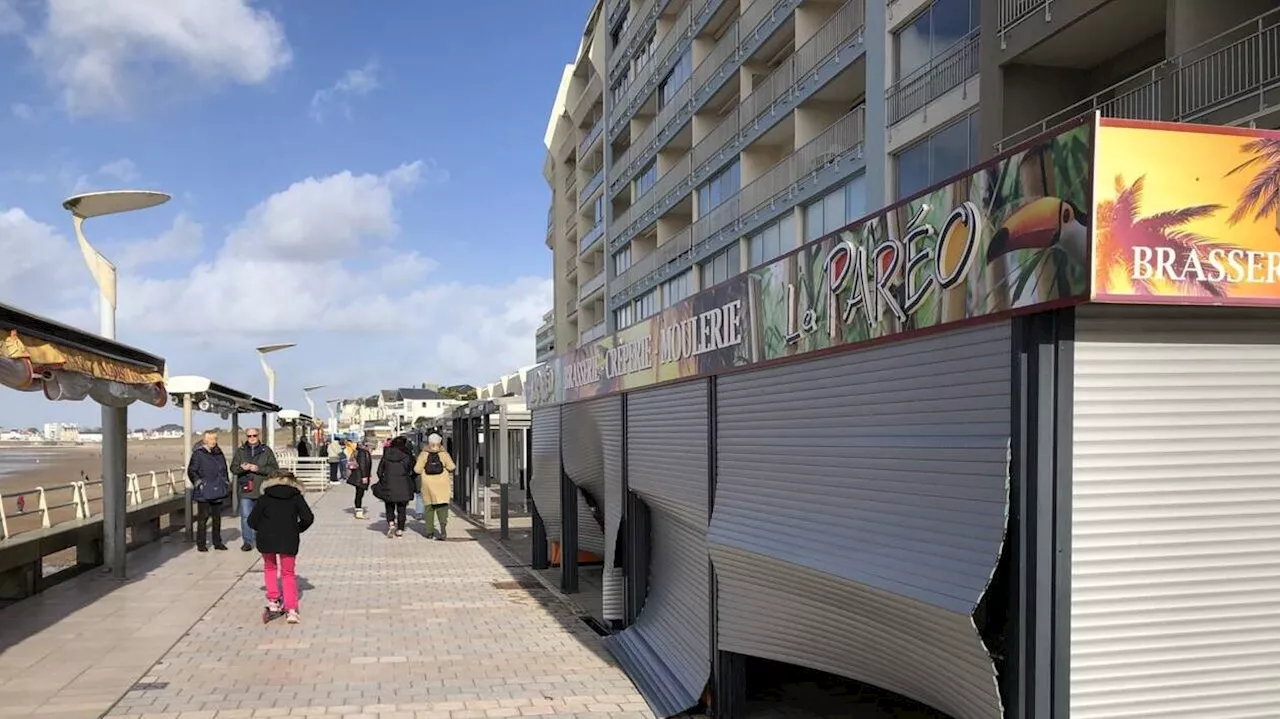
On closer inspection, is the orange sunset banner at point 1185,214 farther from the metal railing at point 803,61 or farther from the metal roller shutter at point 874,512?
the metal railing at point 803,61

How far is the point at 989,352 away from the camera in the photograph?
13.1 feet

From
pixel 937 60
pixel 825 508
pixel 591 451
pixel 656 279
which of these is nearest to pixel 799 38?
pixel 937 60

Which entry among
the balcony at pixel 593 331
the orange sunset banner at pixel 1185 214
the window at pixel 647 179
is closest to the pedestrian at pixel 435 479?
the orange sunset banner at pixel 1185 214

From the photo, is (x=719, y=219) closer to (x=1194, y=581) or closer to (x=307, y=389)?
(x=1194, y=581)

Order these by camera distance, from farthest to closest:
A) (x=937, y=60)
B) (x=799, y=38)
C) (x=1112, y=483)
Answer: (x=799, y=38) → (x=937, y=60) → (x=1112, y=483)

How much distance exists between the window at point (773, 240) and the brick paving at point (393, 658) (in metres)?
15.1

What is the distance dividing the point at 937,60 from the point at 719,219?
1318cm

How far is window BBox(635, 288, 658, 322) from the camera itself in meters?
38.8

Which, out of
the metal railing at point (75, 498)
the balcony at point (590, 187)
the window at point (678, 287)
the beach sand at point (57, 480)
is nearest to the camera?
the metal railing at point (75, 498)

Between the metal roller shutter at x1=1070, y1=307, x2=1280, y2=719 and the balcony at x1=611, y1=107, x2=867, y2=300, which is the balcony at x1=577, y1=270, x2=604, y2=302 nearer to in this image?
the balcony at x1=611, y1=107, x2=867, y2=300

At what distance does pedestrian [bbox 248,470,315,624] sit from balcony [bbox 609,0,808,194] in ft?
62.9

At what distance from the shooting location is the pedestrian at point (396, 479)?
56.0 feet

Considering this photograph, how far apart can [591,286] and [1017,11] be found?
34.6 meters

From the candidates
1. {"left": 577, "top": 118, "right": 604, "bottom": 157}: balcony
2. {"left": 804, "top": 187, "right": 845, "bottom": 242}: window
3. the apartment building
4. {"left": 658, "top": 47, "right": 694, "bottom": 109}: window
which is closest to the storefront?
the apartment building
